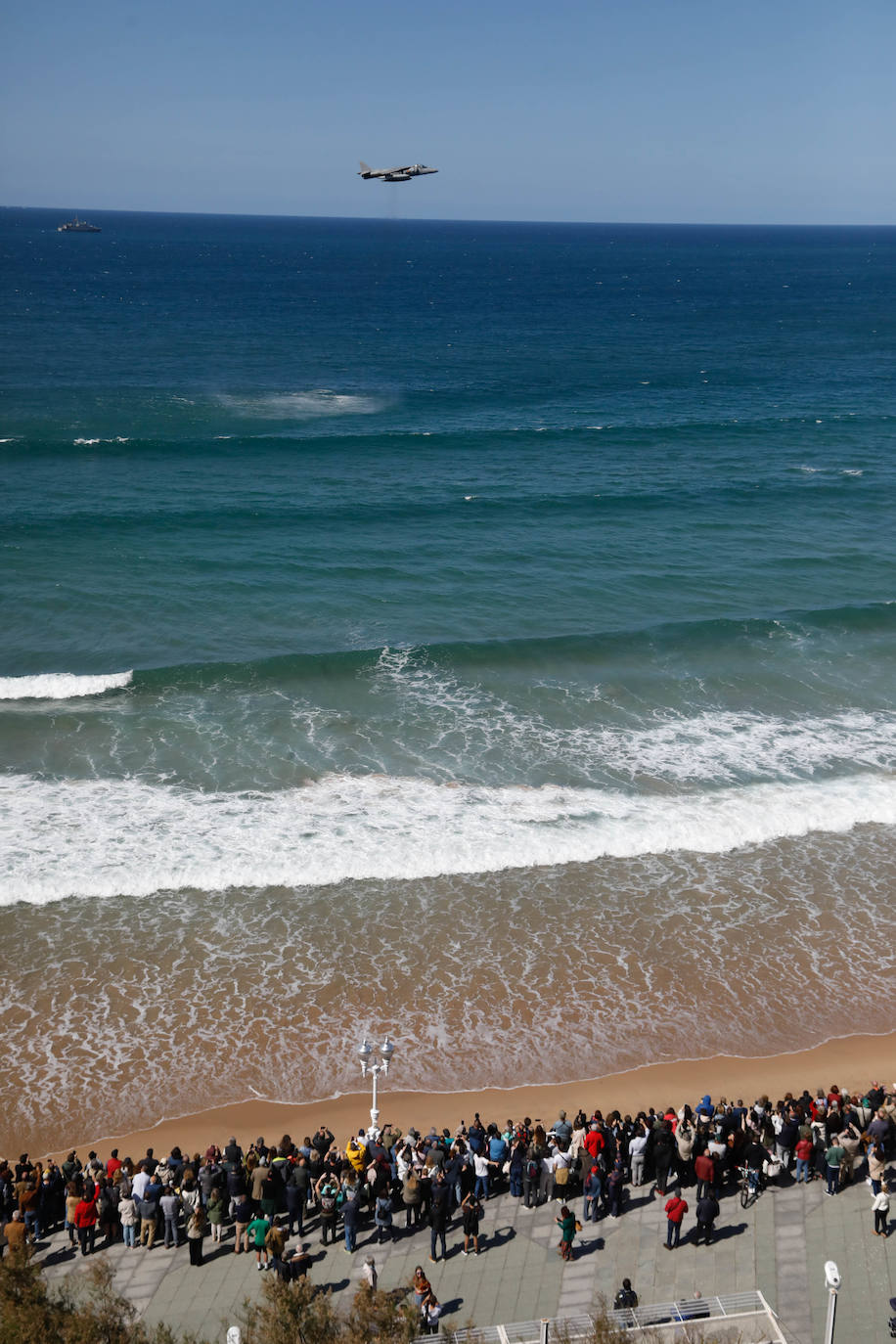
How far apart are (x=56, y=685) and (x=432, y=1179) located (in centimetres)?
2016

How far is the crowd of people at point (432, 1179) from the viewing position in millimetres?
A: 13125

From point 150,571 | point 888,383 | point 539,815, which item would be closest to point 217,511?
point 150,571

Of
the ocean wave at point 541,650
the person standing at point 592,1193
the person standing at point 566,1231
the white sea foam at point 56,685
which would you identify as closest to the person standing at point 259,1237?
the person standing at point 566,1231

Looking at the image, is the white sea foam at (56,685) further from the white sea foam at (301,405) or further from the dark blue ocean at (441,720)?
the white sea foam at (301,405)

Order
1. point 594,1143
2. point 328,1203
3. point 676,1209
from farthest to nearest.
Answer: point 594,1143, point 328,1203, point 676,1209

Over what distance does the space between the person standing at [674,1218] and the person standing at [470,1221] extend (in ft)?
7.53

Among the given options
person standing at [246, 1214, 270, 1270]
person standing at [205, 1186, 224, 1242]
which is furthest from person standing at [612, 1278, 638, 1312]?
person standing at [205, 1186, 224, 1242]

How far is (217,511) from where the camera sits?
136ft

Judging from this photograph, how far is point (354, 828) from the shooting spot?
2372 centimetres

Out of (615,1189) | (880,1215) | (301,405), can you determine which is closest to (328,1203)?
(615,1189)

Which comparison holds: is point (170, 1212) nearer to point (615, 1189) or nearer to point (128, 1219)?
point (128, 1219)

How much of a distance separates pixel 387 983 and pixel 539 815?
620cm

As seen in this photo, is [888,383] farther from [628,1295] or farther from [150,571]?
[628,1295]

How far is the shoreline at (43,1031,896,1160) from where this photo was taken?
1628 centimetres
